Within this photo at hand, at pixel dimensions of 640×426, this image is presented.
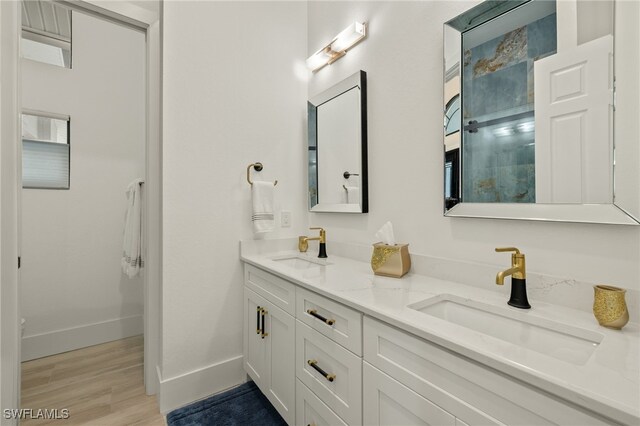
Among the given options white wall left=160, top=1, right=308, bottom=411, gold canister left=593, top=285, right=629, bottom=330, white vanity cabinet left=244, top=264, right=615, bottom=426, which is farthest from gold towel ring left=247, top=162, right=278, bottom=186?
gold canister left=593, top=285, right=629, bottom=330

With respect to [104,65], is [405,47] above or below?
below

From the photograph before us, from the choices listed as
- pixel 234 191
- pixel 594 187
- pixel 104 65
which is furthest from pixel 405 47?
pixel 104 65

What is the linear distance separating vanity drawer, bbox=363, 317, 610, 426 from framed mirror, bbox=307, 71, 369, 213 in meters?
0.92

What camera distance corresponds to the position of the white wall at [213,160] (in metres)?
1.64

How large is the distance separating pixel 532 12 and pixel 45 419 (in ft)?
9.41

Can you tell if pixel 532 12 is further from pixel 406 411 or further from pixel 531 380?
pixel 406 411

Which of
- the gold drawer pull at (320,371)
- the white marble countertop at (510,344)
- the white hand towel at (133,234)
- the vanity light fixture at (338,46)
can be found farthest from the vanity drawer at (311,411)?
the vanity light fixture at (338,46)

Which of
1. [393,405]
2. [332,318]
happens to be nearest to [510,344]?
[393,405]

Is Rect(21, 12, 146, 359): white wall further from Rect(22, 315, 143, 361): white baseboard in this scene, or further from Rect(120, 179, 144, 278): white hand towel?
Rect(120, 179, 144, 278): white hand towel

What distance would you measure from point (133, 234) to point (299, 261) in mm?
1253

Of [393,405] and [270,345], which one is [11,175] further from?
[393,405]

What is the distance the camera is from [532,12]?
1.02 m

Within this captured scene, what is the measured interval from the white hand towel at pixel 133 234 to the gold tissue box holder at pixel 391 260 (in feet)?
5.70

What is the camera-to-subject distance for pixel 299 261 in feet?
→ 6.20
